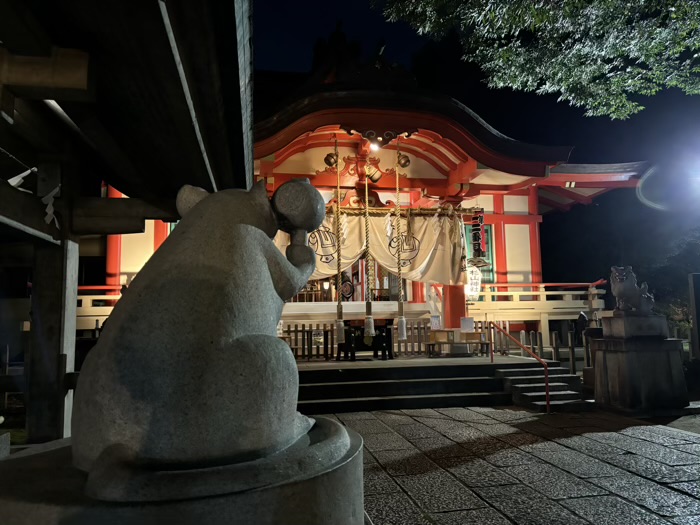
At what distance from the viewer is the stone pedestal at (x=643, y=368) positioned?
6551 mm

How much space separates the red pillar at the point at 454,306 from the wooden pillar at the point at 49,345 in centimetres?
853

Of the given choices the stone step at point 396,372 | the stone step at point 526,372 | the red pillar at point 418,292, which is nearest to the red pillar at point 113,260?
the stone step at point 396,372

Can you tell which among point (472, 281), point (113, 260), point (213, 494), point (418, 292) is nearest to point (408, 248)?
point (472, 281)

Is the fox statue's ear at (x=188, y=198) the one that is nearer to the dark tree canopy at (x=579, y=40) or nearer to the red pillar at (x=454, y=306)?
the dark tree canopy at (x=579, y=40)

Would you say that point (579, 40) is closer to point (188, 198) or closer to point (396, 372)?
point (396, 372)

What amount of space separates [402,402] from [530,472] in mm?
3368

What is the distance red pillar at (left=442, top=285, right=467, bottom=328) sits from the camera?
11.2m

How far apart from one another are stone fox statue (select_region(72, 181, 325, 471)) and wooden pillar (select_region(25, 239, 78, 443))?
3430mm

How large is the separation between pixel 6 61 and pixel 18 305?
10.9 metres

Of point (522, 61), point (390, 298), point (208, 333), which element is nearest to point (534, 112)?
point (390, 298)

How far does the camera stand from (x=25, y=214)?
3947mm

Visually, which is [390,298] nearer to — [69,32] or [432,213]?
[432,213]

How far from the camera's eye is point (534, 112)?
20406 mm

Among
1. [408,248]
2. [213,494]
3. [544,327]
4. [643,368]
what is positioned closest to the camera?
[213,494]
